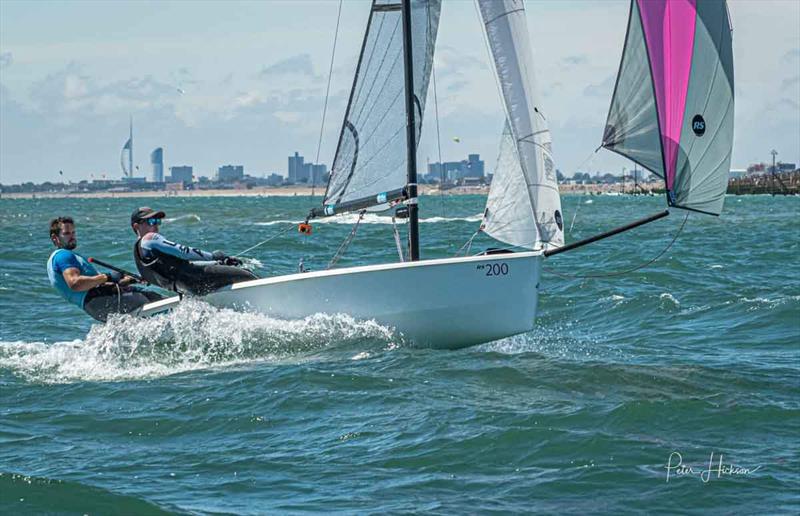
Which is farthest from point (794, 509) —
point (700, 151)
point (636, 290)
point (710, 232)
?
point (710, 232)

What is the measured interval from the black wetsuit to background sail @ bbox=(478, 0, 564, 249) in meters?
3.10

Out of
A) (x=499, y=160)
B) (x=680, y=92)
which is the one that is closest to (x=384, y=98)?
(x=499, y=160)

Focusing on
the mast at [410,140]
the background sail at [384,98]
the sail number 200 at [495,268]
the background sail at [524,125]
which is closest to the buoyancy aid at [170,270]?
the background sail at [384,98]

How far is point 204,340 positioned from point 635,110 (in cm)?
492

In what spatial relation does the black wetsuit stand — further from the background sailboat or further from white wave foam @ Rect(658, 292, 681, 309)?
white wave foam @ Rect(658, 292, 681, 309)

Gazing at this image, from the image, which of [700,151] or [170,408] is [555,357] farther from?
[170,408]

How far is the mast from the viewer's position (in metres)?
11.6

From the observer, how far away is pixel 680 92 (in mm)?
9461

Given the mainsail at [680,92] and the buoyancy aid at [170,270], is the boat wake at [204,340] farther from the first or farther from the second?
the mainsail at [680,92]

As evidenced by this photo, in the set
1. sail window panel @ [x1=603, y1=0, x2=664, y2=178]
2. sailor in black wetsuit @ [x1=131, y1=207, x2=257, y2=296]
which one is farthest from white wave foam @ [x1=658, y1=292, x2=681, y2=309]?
sailor in black wetsuit @ [x1=131, y1=207, x2=257, y2=296]

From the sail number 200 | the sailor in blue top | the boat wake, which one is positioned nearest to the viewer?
the sail number 200

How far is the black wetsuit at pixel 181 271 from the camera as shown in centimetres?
1172

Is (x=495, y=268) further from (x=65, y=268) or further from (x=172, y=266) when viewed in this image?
(x=65, y=268)

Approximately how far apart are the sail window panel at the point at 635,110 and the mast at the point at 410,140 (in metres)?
2.57
